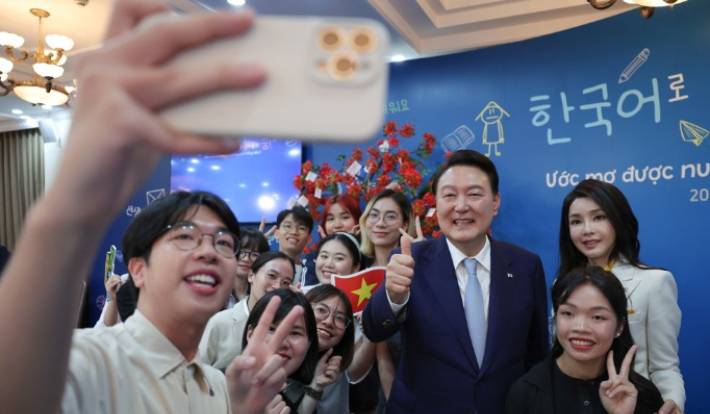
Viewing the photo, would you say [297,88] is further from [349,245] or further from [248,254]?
[248,254]

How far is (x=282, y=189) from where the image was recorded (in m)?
6.01

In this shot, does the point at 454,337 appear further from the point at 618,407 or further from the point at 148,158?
the point at 148,158

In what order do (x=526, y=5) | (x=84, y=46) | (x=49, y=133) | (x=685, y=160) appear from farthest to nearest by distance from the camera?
1. (x=49, y=133)
2. (x=84, y=46)
3. (x=526, y=5)
4. (x=685, y=160)

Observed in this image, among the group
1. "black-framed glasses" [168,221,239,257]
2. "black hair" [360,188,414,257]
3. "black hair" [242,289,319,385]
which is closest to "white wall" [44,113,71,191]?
"black hair" [360,188,414,257]

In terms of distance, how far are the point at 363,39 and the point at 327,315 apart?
6.41 ft

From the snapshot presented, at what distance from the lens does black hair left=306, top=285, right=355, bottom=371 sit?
2337 mm

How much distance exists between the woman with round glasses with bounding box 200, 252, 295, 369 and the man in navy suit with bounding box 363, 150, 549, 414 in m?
0.70

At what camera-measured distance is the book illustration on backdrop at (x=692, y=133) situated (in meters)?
3.75

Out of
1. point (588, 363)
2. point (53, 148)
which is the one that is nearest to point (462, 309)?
point (588, 363)

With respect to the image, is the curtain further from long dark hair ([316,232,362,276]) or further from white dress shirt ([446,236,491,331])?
A: white dress shirt ([446,236,491,331])

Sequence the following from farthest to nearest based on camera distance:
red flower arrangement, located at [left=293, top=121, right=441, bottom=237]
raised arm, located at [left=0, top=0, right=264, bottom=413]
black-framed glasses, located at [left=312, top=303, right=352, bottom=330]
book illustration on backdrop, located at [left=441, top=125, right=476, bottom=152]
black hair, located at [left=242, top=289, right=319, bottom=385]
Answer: book illustration on backdrop, located at [left=441, top=125, right=476, bottom=152] → red flower arrangement, located at [left=293, top=121, right=441, bottom=237] → black-framed glasses, located at [left=312, top=303, right=352, bottom=330] → black hair, located at [left=242, top=289, right=319, bottom=385] → raised arm, located at [left=0, top=0, right=264, bottom=413]

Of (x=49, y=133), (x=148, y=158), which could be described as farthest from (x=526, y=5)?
(x=49, y=133)

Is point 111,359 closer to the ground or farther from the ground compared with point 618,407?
farther from the ground

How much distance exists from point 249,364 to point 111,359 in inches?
9.0
